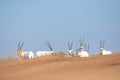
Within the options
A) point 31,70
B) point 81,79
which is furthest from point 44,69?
point 81,79

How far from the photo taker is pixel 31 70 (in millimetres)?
7551

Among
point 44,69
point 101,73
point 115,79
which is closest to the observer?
point 115,79

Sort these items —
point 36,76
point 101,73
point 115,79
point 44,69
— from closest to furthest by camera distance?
point 115,79 → point 101,73 → point 36,76 → point 44,69

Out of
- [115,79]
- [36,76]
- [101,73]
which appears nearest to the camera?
[115,79]

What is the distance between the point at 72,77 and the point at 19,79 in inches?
55.3

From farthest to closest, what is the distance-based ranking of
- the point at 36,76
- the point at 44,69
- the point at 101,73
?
1. the point at 44,69
2. the point at 36,76
3. the point at 101,73

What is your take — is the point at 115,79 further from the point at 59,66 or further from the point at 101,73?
the point at 59,66

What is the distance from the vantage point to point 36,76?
650 cm

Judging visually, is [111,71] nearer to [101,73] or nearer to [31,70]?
[101,73]

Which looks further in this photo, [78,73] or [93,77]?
[78,73]

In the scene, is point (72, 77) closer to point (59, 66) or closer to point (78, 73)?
point (78, 73)

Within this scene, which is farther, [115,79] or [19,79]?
[19,79]

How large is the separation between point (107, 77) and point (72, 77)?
76 cm

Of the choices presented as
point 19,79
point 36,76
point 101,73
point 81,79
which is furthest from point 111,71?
point 19,79
